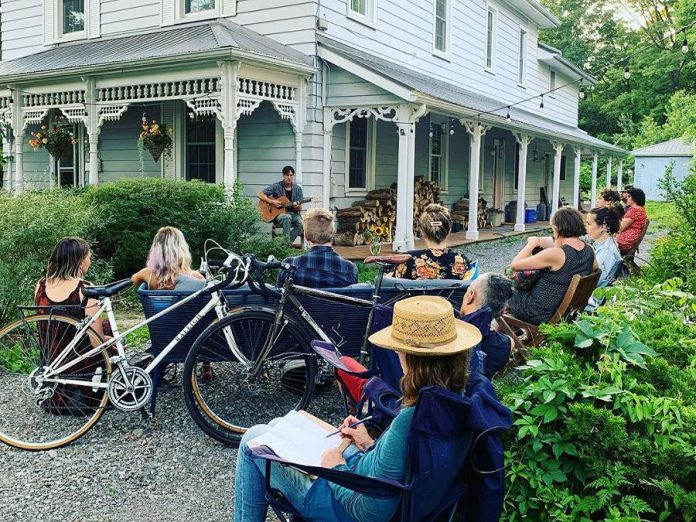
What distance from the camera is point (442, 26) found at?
1694cm

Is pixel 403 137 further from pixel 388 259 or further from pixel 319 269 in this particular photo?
pixel 319 269

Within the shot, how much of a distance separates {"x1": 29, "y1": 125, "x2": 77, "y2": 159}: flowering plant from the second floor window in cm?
879

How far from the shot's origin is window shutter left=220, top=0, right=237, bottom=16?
12.7 m

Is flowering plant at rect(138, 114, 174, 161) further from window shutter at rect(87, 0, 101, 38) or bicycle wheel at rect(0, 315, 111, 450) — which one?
bicycle wheel at rect(0, 315, 111, 450)

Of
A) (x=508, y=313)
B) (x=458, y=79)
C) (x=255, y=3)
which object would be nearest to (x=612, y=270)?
(x=508, y=313)

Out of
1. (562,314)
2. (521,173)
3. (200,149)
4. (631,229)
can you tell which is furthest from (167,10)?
(562,314)

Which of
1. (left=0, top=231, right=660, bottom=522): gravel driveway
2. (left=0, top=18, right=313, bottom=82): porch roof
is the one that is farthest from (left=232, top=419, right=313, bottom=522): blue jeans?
(left=0, top=18, right=313, bottom=82): porch roof

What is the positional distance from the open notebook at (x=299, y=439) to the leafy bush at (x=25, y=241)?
4.60 metres

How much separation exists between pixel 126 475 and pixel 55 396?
3.45ft

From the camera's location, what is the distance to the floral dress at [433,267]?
5145 millimetres

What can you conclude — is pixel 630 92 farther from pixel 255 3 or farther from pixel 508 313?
pixel 508 313

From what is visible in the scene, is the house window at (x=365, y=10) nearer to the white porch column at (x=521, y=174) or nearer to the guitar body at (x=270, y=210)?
the guitar body at (x=270, y=210)

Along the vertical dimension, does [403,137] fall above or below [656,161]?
below

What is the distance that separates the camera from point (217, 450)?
13.5 ft
